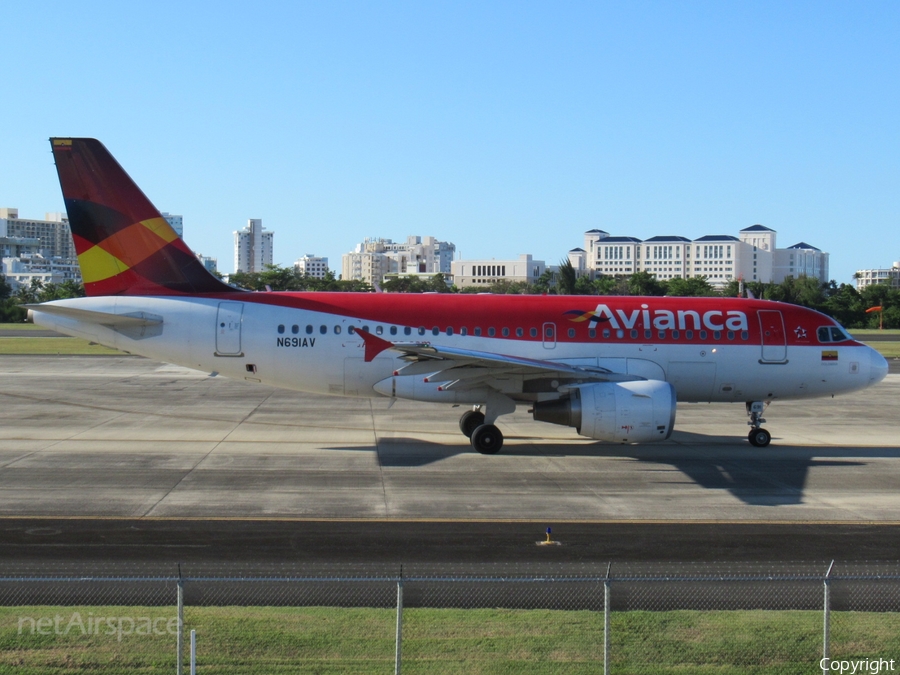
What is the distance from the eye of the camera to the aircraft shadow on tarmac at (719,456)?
61.4 ft

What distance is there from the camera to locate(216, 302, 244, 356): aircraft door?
22.3 m

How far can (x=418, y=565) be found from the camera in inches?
496

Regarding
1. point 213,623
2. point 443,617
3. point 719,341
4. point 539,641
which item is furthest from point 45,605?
point 719,341

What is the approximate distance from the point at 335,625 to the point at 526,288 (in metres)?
106

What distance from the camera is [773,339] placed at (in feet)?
76.4

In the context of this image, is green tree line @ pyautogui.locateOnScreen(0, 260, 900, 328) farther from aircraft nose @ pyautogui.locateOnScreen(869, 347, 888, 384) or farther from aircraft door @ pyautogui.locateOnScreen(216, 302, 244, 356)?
aircraft door @ pyautogui.locateOnScreen(216, 302, 244, 356)

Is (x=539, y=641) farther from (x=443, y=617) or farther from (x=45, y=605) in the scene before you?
(x=45, y=605)

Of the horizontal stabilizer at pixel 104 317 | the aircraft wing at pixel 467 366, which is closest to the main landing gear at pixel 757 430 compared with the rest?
the aircraft wing at pixel 467 366

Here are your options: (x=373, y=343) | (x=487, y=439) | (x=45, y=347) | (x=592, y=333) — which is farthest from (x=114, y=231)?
(x=45, y=347)

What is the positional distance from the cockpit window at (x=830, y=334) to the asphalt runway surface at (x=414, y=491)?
2957 mm

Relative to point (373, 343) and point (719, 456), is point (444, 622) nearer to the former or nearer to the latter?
point (373, 343)

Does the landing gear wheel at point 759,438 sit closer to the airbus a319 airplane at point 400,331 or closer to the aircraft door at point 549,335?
the airbus a319 airplane at point 400,331

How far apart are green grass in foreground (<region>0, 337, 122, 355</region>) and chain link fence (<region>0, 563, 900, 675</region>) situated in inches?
1747

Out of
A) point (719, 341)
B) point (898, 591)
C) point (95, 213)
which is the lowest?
point (898, 591)
